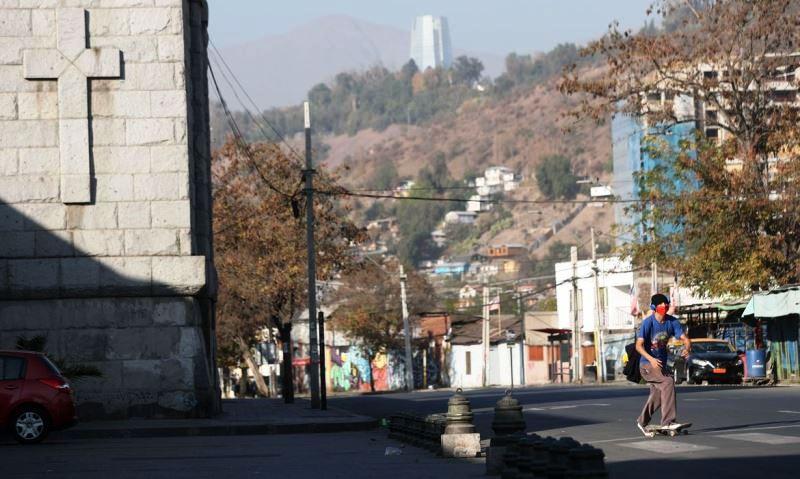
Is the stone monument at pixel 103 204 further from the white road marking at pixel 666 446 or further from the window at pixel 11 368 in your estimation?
the white road marking at pixel 666 446

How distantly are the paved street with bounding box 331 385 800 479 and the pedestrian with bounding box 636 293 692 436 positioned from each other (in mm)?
342

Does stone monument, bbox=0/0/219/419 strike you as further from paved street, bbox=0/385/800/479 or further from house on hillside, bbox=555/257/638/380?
house on hillside, bbox=555/257/638/380

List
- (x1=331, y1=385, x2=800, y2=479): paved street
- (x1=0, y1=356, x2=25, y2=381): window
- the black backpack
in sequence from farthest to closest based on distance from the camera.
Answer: (x1=0, y1=356, x2=25, y2=381): window → the black backpack → (x1=331, y1=385, x2=800, y2=479): paved street

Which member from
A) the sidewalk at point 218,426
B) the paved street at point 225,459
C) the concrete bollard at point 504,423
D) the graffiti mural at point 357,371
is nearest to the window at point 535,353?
the graffiti mural at point 357,371

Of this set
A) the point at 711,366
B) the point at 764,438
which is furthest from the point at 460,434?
the point at 711,366

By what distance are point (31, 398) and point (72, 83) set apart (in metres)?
7.28

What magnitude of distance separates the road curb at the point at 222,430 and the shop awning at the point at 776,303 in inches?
825

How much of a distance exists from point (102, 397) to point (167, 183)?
4032 millimetres

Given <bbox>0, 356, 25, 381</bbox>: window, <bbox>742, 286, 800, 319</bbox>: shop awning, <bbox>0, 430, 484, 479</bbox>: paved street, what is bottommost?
<bbox>0, 430, 484, 479</bbox>: paved street

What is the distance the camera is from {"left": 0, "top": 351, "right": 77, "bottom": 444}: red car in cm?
2123

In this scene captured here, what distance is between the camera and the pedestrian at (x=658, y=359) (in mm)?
17375

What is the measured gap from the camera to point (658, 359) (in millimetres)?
17578

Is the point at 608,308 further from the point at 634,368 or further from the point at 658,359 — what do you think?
the point at 658,359

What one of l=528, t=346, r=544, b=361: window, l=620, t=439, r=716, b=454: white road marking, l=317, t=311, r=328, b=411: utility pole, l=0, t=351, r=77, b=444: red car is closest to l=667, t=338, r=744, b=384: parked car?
l=317, t=311, r=328, b=411: utility pole
